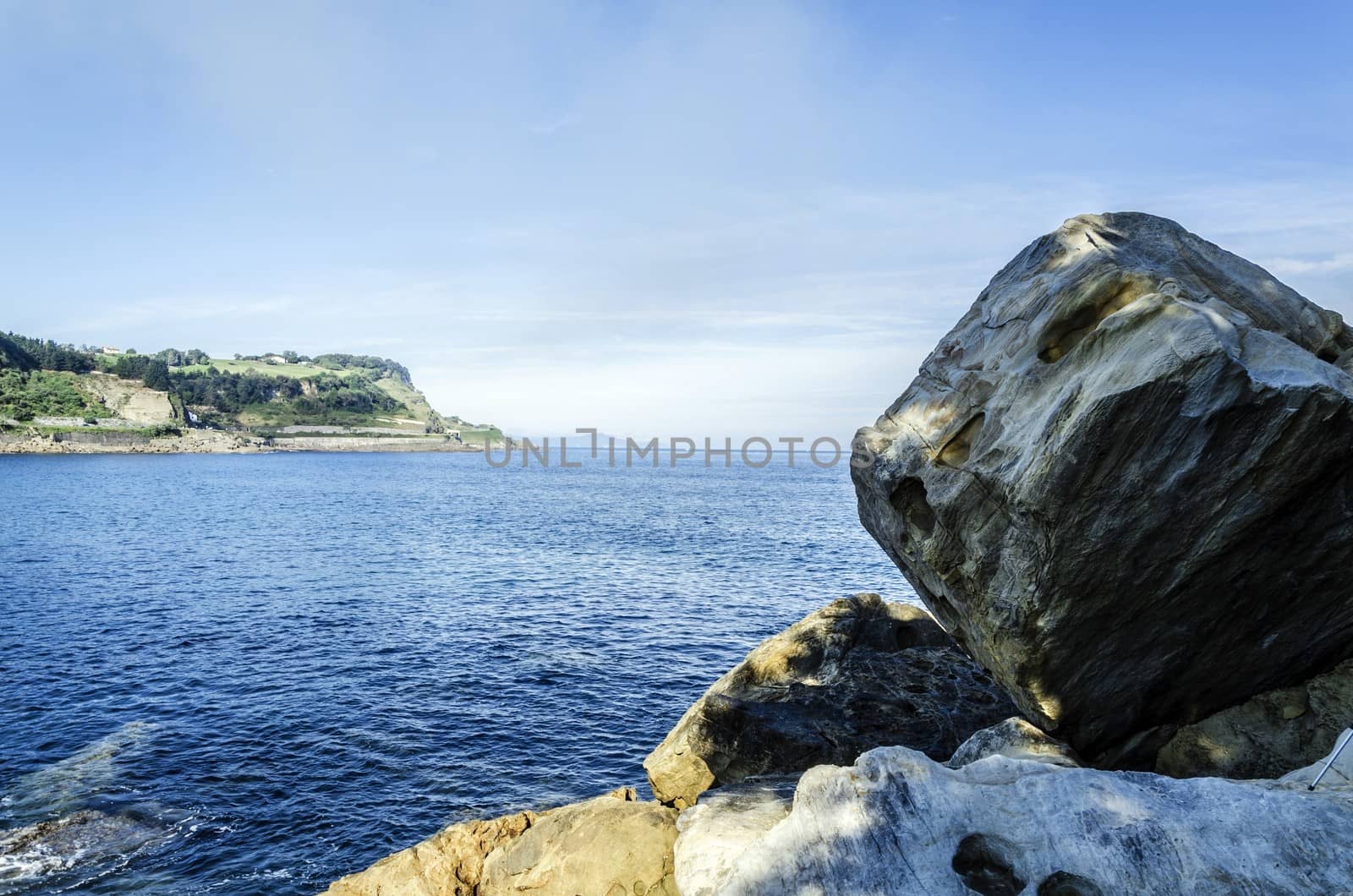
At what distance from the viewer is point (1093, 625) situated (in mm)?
14695

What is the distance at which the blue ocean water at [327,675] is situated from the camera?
25453 mm

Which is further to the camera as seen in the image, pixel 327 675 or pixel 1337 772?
pixel 327 675

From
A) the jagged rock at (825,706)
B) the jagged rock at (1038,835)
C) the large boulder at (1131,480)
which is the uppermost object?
the large boulder at (1131,480)

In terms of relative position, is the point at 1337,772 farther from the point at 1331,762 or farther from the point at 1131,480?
the point at 1131,480

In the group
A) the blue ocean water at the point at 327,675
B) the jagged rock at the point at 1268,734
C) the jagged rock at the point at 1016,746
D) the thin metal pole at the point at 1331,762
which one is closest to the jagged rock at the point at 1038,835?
the thin metal pole at the point at 1331,762

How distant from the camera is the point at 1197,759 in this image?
1596 cm

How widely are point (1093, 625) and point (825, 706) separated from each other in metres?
9.25

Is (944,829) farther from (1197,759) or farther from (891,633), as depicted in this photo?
(891,633)

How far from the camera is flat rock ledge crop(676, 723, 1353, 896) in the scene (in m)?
10.0

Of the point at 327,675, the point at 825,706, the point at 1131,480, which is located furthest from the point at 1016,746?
the point at 327,675

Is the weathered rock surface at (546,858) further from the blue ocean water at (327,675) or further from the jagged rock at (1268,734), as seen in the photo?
the jagged rock at (1268,734)

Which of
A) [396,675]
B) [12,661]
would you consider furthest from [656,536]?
[12,661]

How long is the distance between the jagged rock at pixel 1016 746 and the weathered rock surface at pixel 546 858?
6398 millimetres

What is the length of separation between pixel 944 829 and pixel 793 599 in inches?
1764
